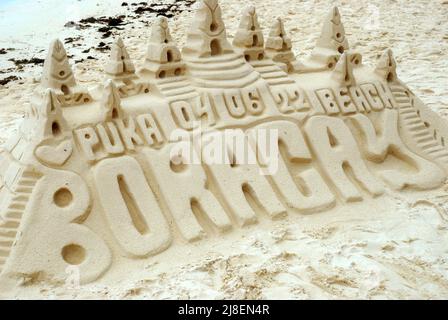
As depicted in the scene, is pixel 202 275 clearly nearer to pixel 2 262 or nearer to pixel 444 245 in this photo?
pixel 2 262

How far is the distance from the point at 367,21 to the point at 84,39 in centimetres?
583

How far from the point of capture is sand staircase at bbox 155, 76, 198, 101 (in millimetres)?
4484

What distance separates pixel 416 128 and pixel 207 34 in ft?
7.67

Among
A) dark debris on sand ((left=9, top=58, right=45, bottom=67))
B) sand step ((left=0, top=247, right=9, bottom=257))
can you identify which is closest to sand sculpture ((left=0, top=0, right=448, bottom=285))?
sand step ((left=0, top=247, right=9, bottom=257))

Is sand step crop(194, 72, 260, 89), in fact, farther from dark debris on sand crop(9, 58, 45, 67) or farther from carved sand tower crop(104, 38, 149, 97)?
dark debris on sand crop(9, 58, 45, 67)

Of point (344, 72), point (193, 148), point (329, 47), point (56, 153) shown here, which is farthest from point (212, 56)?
point (56, 153)

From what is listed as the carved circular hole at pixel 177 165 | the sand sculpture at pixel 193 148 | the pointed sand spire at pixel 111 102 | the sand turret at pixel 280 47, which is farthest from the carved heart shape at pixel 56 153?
the sand turret at pixel 280 47

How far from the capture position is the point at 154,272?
360 cm

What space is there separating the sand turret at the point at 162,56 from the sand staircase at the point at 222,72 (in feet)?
0.52

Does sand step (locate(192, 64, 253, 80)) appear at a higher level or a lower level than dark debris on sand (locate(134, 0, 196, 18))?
higher

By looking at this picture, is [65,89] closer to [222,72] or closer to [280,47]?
[222,72]

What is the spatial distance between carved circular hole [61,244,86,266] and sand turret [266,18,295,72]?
2797mm

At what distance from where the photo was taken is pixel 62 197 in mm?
3828
